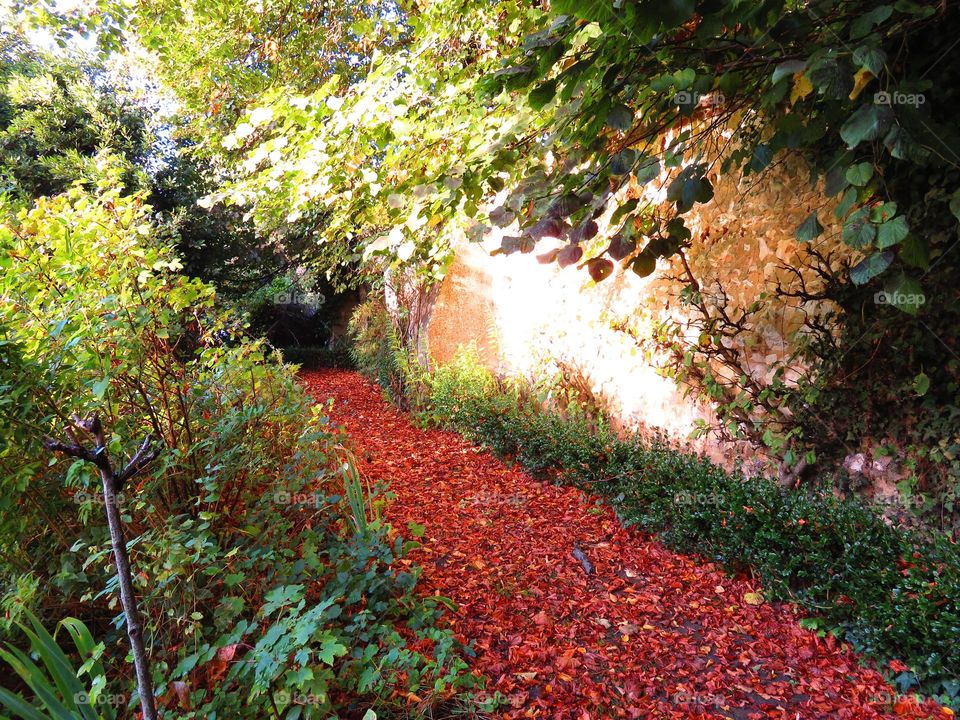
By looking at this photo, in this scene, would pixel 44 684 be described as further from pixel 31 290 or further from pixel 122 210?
pixel 122 210

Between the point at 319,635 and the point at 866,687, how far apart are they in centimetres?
270

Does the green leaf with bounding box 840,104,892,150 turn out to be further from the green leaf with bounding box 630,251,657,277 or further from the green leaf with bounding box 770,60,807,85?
the green leaf with bounding box 630,251,657,277

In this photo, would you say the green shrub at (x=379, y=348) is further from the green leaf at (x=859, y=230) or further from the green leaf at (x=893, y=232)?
the green leaf at (x=893, y=232)

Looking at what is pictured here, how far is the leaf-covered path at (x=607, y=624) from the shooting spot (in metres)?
2.68

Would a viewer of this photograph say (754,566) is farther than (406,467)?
No

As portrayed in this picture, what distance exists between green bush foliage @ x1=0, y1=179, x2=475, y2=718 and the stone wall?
204 centimetres

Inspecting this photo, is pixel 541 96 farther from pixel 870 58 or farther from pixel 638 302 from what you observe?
pixel 638 302

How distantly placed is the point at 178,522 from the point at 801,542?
354 cm

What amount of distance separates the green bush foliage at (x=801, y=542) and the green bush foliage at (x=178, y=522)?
1.96 metres

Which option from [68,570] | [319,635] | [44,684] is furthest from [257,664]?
[68,570]

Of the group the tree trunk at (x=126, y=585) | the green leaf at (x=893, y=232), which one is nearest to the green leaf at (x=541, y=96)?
the green leaf at (x=893, y=232)

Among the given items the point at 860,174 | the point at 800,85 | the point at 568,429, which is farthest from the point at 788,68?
the point at 568,429

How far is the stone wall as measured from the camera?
4250 millimetres

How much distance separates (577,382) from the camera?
6336 mm
